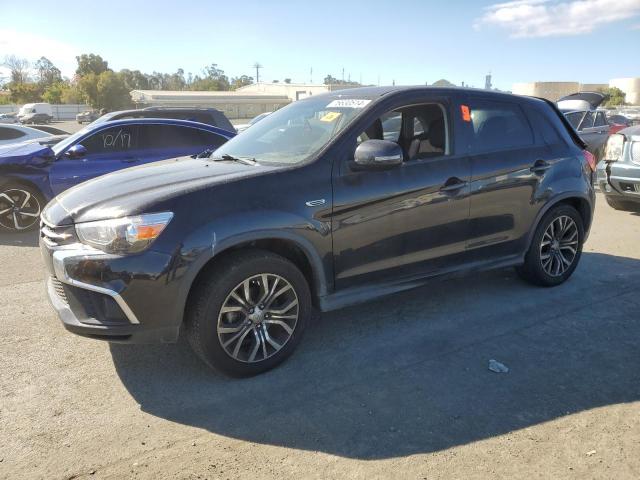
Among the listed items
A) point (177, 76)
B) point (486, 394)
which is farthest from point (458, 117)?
point (177, 76)

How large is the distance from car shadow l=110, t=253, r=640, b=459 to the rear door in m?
0.67

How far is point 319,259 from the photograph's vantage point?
361 cm

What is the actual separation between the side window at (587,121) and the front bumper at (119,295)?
12.4m

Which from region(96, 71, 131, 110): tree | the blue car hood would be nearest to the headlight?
the blue car hood

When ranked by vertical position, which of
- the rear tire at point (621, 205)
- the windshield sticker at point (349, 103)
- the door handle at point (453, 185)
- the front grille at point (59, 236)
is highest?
the windshield sticker at point (349, 103)

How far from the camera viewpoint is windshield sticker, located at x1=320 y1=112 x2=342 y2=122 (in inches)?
159

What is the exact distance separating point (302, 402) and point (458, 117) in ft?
8.67

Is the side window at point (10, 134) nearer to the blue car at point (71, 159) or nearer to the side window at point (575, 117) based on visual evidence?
the blue car at point (71, 159)

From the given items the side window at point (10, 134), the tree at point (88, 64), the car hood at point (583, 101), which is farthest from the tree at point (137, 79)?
the car hood at point (583, 101)

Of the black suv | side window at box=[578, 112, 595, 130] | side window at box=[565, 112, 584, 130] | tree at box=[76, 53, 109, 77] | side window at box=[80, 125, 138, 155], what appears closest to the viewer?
the black suv

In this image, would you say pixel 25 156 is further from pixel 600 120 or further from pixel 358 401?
pixel 600 120

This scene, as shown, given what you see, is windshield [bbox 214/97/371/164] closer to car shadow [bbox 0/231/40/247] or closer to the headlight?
the headlight

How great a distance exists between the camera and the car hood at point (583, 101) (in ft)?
43.8

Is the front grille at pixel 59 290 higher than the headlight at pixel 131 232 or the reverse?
the reverse
